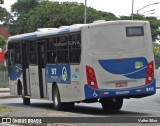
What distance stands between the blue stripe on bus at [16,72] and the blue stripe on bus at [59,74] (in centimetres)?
368

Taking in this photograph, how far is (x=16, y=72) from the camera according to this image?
2738cm

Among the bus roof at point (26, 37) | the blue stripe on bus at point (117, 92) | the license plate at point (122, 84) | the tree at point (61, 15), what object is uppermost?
the tree at point (61, 15)

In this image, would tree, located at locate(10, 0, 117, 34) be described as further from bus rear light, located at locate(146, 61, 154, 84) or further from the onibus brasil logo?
bus rear light, located at locate(146, 61, 154, 84)

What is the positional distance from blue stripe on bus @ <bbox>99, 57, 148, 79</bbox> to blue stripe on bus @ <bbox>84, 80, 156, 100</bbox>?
1.41ft

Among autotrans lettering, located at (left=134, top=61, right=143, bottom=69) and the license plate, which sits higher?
autotrans lettering, located at (left=134, top=61, right=143, bottom=69)

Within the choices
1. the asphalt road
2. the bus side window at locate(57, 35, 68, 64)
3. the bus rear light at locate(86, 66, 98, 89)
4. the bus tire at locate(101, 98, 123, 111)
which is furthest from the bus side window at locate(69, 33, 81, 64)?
the bus tire at locate(101, 98, 123, 111)

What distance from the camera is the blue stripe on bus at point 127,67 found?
19.9m

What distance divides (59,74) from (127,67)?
323 centimetres

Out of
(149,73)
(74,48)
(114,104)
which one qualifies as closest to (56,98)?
(114,104)

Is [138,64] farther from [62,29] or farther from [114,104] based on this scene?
[62,29]

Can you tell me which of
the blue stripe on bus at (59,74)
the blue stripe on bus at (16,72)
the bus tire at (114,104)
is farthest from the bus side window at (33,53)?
the bus tire at (114,104)

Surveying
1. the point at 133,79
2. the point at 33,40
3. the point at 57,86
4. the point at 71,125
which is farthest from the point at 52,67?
the point at 71,125

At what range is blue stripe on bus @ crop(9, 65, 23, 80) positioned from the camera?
26.8 m

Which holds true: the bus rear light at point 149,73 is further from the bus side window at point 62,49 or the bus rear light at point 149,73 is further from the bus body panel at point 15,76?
the bus body panel at point 15,76
